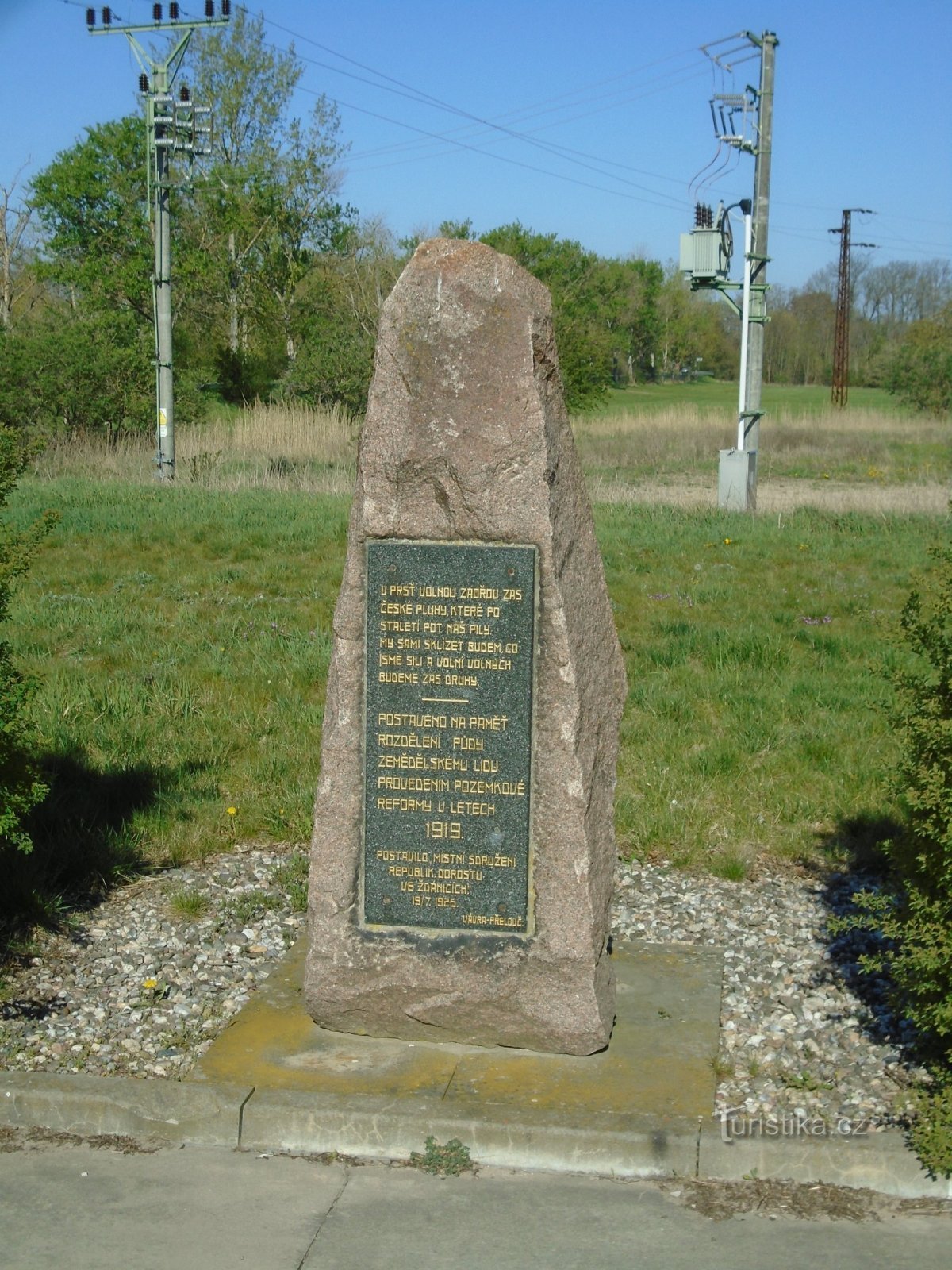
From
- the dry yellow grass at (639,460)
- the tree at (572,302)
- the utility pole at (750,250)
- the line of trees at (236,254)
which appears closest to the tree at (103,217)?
the line of trees at (236,254)

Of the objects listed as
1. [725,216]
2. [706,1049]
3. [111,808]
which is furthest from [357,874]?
[725,216]

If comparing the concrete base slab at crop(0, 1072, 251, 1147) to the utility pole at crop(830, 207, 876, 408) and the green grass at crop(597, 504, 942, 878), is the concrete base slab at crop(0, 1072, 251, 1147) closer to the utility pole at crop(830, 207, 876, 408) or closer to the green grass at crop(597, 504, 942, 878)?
the green grass at crop(597, 504, 942, 878)

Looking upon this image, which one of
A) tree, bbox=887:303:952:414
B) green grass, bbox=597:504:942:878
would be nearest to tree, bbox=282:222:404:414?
green grass, bbox=597:504:942:878

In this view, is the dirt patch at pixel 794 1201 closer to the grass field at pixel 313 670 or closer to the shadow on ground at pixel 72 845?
the grass field at pixel 313 670

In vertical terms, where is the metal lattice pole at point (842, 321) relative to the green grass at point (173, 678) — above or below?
above

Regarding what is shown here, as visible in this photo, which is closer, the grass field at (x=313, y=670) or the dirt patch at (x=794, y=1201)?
the dirt patch at (x=794, y=1201)

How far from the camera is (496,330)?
386cm

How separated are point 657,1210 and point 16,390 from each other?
65.2 ft

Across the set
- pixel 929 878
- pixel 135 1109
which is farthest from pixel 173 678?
pixel 929 878

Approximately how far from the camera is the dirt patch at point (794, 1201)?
11.1 feet

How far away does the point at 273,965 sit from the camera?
4.77 meters

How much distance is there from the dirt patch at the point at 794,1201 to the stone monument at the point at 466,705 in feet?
2.06

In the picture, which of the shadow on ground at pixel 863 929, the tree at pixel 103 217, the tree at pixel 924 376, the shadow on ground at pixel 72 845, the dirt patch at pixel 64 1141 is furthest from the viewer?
the tree at pixel 103 217
